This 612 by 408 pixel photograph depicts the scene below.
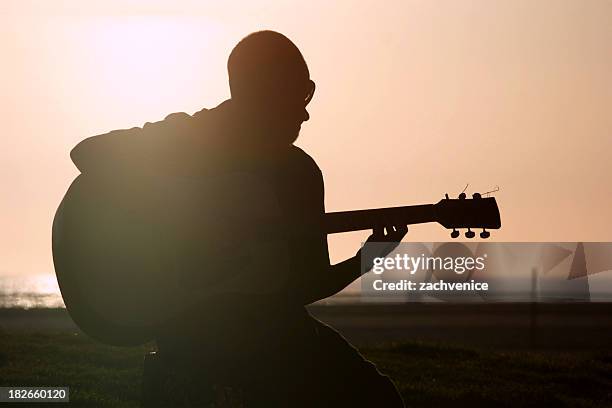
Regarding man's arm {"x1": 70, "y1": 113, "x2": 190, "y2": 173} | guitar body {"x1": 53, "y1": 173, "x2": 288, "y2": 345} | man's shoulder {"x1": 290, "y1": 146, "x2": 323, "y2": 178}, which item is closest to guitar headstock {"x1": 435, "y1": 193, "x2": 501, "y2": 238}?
man's shoulder {"x1": 290, "y1": 146, "x2": 323, "y2": 178}

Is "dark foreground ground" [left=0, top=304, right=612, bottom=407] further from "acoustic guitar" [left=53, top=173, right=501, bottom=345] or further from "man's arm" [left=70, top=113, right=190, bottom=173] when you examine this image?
"man's arm" [left=70, top=113, right=190, bottom=173]

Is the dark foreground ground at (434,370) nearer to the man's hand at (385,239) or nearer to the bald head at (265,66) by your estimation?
the man's hand at (385,239)

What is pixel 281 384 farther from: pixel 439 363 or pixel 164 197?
pixel 439 363

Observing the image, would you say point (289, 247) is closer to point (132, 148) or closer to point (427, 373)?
point (132, 148)

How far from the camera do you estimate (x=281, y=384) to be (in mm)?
6082

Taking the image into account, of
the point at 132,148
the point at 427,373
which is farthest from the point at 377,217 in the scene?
the point at 427,373

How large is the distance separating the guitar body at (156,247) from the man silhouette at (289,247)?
0.09 metres

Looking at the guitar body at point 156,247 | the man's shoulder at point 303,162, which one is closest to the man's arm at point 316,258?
the man's shoulder at point 303,162

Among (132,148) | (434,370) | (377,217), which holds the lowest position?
(434,370)

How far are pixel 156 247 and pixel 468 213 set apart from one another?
1.88 meters

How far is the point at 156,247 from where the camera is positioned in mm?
6336

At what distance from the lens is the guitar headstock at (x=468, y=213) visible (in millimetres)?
7000

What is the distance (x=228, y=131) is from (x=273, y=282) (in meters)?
0.83

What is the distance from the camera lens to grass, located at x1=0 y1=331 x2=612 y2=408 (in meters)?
11.9
